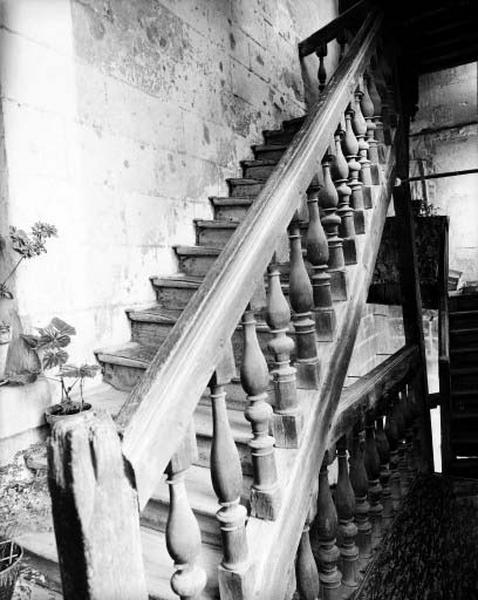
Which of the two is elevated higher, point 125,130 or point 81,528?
point 125,130

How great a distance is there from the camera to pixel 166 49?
9.85 feet

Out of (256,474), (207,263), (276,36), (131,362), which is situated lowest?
(256,474)

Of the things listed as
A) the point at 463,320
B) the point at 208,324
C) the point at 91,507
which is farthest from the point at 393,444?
the point at 463,320

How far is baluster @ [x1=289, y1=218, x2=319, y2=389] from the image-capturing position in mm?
1543

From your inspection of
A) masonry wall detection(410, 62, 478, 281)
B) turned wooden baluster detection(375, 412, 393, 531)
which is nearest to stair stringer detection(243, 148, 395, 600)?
turned wooden baluster detection(375, 412, 393, 531)

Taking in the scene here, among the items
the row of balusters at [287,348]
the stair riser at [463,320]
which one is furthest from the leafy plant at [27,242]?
the stair riser at [463,320]

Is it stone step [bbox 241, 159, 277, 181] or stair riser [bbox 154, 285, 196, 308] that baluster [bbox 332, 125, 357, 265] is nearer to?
stair riser [bbox 154, 285, 196, 308]

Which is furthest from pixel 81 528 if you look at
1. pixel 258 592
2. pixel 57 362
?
pixel 57 362

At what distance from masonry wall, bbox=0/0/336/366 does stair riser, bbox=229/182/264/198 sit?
97 millimetres

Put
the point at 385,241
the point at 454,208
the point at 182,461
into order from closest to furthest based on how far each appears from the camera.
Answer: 1. the point at 182,461
2. the point at 385,241
3. the point at 454,208

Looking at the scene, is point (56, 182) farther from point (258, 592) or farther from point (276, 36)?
point (276, 36)

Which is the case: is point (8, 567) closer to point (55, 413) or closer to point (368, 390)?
point (55, 413)

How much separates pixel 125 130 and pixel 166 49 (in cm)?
76

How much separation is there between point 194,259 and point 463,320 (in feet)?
10.5
